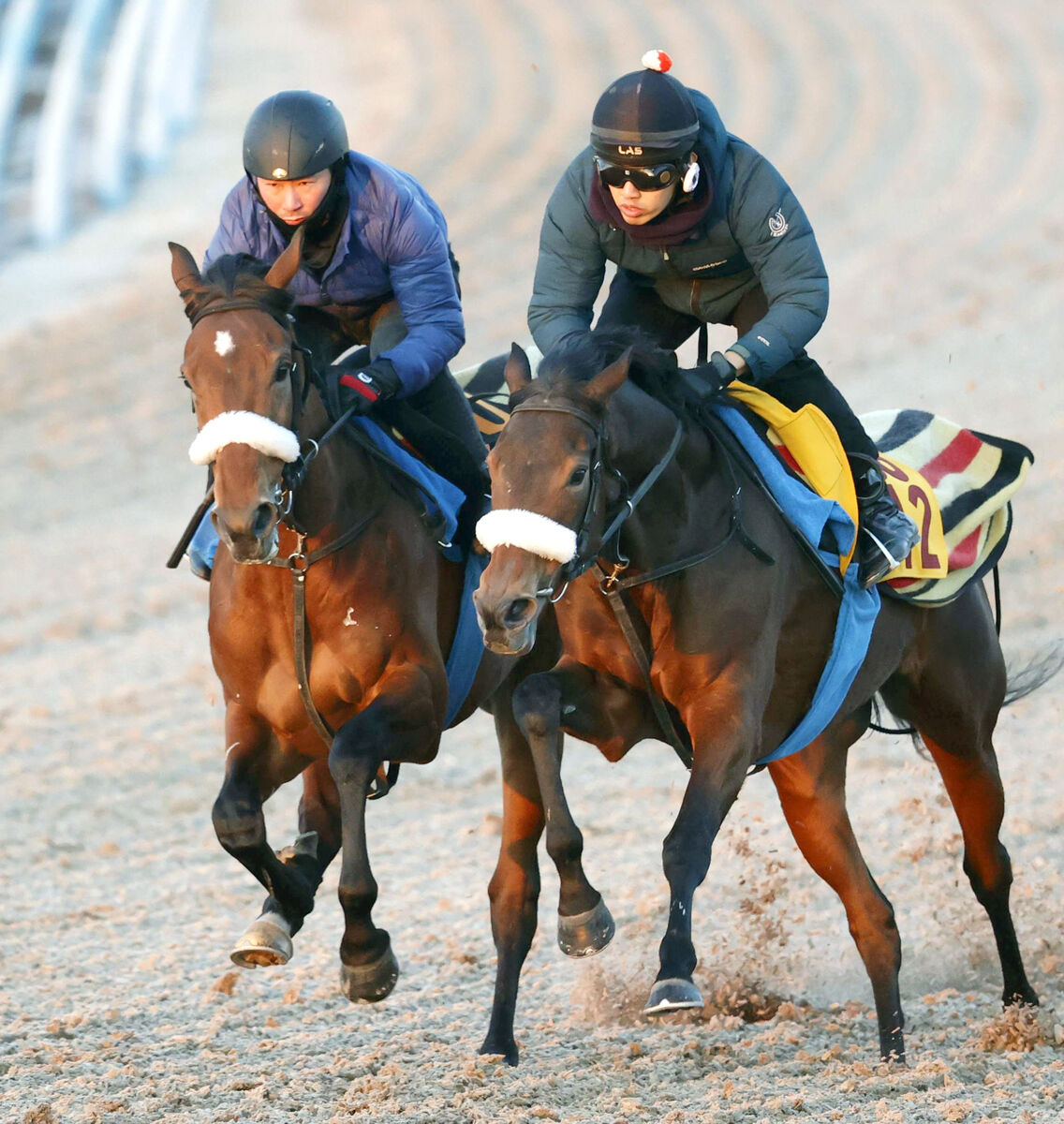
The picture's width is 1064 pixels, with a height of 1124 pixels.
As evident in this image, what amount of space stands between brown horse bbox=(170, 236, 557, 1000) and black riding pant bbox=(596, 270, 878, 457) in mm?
1007

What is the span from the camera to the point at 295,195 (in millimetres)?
5590

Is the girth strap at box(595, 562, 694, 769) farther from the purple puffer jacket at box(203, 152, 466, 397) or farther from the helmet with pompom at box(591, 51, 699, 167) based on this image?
the helmet with pompom at box(591, 51, 699, 167)

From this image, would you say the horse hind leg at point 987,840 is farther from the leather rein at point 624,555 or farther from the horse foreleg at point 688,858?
the horse foreleg at point 688,858

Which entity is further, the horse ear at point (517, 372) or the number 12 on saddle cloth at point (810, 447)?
the number 12 on saddle cloth at point (810, 447)

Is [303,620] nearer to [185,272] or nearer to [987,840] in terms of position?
[185,272]

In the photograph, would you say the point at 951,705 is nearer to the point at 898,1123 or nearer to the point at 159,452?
the point at 898,1123

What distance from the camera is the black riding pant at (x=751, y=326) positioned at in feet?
19.5

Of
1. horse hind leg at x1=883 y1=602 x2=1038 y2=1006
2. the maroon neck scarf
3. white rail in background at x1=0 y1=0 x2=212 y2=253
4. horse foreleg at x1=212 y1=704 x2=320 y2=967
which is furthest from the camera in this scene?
white rail in background at x1=0 y1=0 x2=212 y2=253

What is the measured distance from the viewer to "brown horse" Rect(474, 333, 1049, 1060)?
15.3ft

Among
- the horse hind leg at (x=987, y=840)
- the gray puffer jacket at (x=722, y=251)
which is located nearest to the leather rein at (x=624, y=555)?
the gray puffer jacket at (x=722, y=251)

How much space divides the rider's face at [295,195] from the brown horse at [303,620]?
1.06 feet

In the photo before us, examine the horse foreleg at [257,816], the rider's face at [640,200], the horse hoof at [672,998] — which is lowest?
the horse hoof at [672,998]

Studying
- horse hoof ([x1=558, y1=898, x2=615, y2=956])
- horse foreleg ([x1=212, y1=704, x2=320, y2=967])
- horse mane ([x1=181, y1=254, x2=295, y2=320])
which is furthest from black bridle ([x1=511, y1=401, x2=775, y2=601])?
horse foreleg ([x1=212, y1=704, x2=320, y2=967])

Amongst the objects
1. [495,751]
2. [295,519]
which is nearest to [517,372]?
[295,519]
